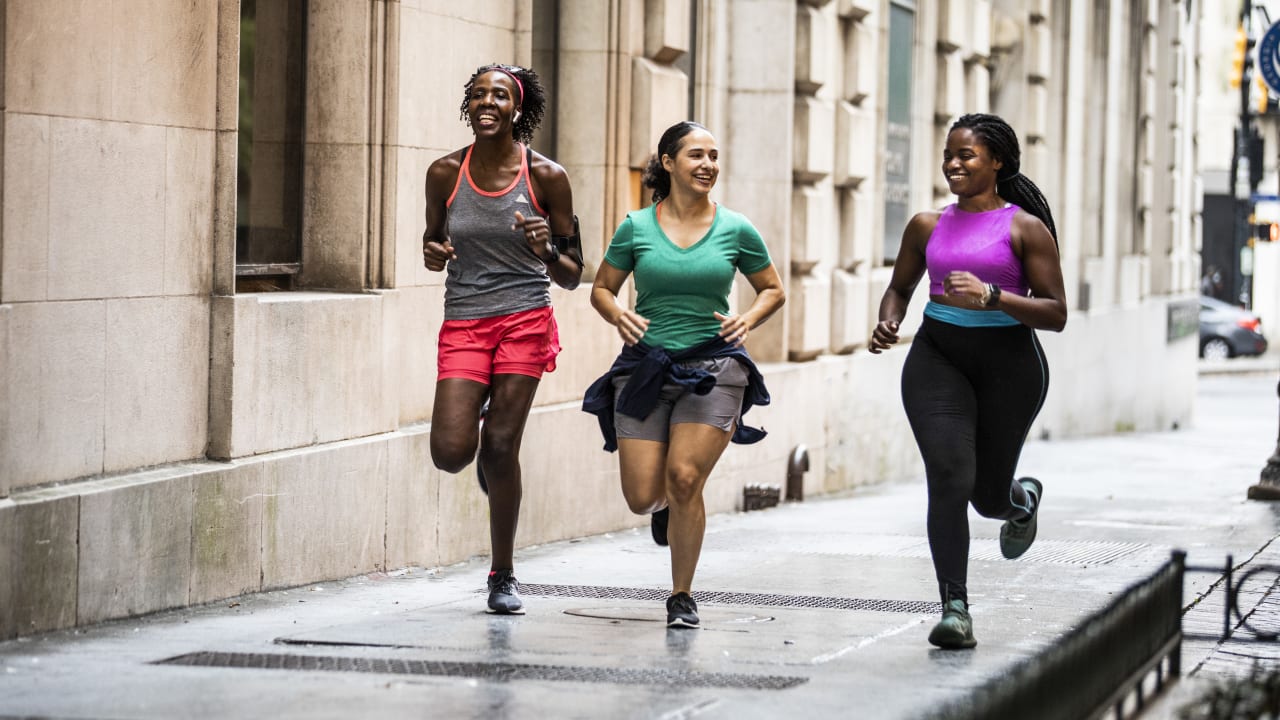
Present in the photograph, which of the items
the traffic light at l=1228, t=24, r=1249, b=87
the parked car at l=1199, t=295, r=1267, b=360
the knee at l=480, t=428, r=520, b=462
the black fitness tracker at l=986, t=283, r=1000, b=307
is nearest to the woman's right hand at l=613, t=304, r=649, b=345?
the knee at l=480, t=428, r=520, b=462

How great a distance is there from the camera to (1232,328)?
145 feet

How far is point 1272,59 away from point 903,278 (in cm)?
1089

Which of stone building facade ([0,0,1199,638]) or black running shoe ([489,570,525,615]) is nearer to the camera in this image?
stone building facade ([0,0,1199,638])

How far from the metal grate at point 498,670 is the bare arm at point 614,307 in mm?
1454

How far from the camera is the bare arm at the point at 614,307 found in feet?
25.2

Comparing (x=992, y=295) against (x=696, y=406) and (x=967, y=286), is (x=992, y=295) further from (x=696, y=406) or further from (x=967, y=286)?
(x=696, y=406)

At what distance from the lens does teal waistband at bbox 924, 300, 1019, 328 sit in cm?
758

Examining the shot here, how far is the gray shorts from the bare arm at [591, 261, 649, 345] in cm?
21

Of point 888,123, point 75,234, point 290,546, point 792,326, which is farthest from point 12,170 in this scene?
point 888,123

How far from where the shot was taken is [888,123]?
1786 cm

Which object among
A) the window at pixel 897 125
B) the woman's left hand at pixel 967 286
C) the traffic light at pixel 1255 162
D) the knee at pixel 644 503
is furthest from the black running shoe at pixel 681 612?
the traffic light at pixel 1255 162

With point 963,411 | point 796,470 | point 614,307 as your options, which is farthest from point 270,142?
point 796,470

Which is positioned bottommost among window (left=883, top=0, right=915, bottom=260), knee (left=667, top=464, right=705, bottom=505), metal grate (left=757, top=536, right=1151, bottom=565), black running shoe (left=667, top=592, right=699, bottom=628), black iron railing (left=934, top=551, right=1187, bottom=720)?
metal grate (left=757, top=536, right=1151, bottom=565)

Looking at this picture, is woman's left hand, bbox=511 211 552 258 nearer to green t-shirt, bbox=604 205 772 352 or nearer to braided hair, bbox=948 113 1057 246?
green t-shirt, bbox=604 205 772 352
